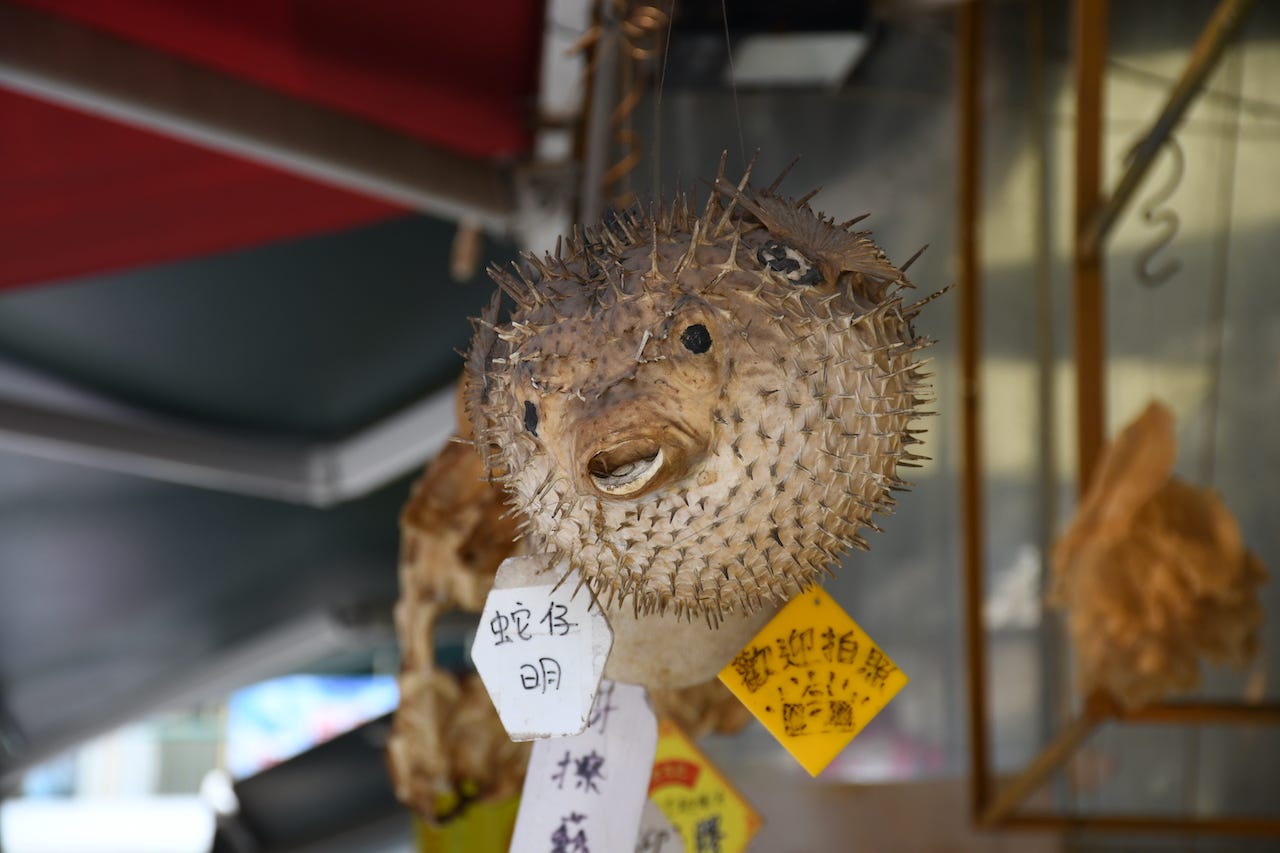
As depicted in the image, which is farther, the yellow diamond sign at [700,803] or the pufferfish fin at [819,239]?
the yellow diamond sign at [700,803]

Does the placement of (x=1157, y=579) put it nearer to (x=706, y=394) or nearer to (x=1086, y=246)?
(x=1086, y=246)

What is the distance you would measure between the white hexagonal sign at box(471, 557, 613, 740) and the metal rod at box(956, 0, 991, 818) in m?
1.62

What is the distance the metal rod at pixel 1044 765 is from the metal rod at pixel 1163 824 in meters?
0.06

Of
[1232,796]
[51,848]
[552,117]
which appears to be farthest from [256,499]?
[51,848]

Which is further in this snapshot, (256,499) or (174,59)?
(256,499)

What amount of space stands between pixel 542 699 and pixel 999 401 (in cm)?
212

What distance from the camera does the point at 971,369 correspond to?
243cm

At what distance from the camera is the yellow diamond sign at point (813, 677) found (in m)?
0.92

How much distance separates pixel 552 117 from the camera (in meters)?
2.52

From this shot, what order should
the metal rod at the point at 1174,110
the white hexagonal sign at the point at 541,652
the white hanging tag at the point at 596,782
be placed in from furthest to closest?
the metal rod at the point at 1174,110
the white hanging tag at the point at 596,782
the white hexagonal sign at the point at 541,652

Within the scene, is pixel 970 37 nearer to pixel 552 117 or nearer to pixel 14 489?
pixel 552 117

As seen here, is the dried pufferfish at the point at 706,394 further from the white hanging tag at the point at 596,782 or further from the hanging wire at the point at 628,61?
the hanging wire at the point at 628,61

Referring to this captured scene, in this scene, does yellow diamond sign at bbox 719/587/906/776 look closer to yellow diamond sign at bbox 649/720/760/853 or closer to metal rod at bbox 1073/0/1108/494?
yellow diamond sign at bbox 649/720/760/853

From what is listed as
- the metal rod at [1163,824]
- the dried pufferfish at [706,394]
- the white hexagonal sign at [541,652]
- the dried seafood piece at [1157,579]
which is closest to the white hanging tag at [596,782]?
the white hexagonal sign at [541,652]
